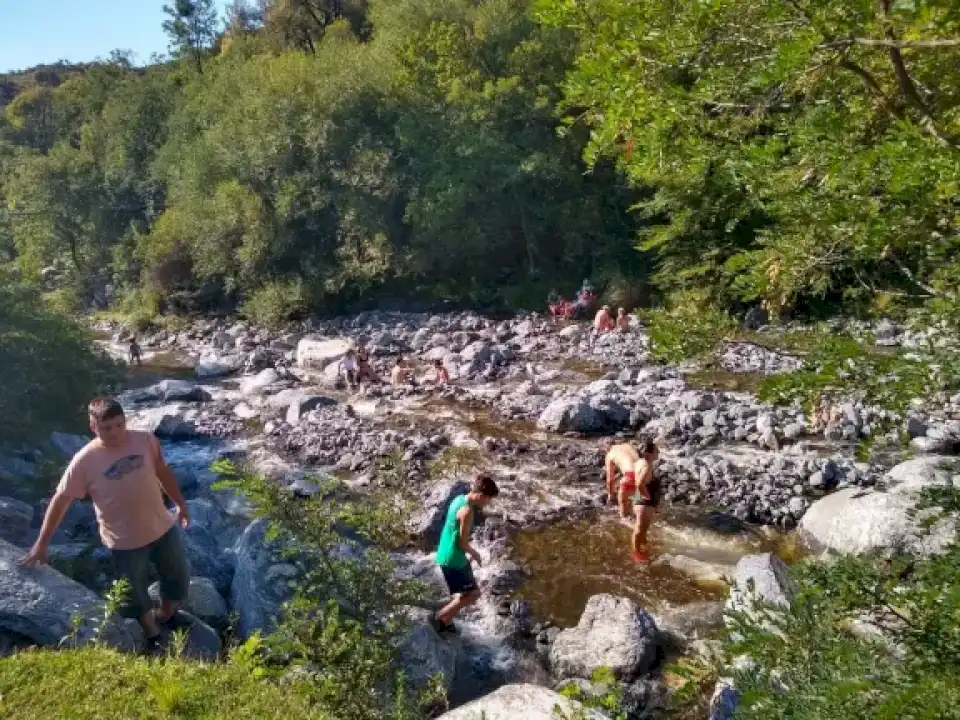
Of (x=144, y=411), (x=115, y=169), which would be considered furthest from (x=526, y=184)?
(x=115, y=169)

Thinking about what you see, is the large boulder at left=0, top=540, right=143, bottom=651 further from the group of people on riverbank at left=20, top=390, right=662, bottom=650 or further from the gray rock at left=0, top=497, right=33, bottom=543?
the gray rock at left=0, top=497, right=33, bottom=543

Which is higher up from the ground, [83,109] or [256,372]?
[83,109]

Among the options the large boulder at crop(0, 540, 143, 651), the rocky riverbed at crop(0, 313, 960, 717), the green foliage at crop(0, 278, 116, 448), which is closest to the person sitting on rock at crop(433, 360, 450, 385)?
the rocky riverbed at crop(0, 313, 960, 717)

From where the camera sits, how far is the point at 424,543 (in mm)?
9664

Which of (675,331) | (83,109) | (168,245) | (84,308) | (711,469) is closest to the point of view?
(675,331)

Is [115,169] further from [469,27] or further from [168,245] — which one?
[469,27]

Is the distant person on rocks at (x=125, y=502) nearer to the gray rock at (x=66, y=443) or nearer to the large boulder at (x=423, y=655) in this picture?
the large boulder at (x=423, y=655)

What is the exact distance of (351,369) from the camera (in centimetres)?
1850

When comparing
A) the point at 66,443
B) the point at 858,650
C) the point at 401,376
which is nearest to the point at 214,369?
the point at 401,376

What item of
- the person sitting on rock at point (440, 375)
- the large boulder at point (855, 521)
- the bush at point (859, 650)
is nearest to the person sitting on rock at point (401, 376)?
the person sitting on rock at point (440, 375)

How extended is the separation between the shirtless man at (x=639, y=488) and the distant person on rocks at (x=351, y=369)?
961 cm

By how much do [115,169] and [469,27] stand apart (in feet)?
71.1

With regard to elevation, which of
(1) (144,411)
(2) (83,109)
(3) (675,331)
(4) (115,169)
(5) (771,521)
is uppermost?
(2) (83,109)

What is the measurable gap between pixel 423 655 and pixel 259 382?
14543 mm
